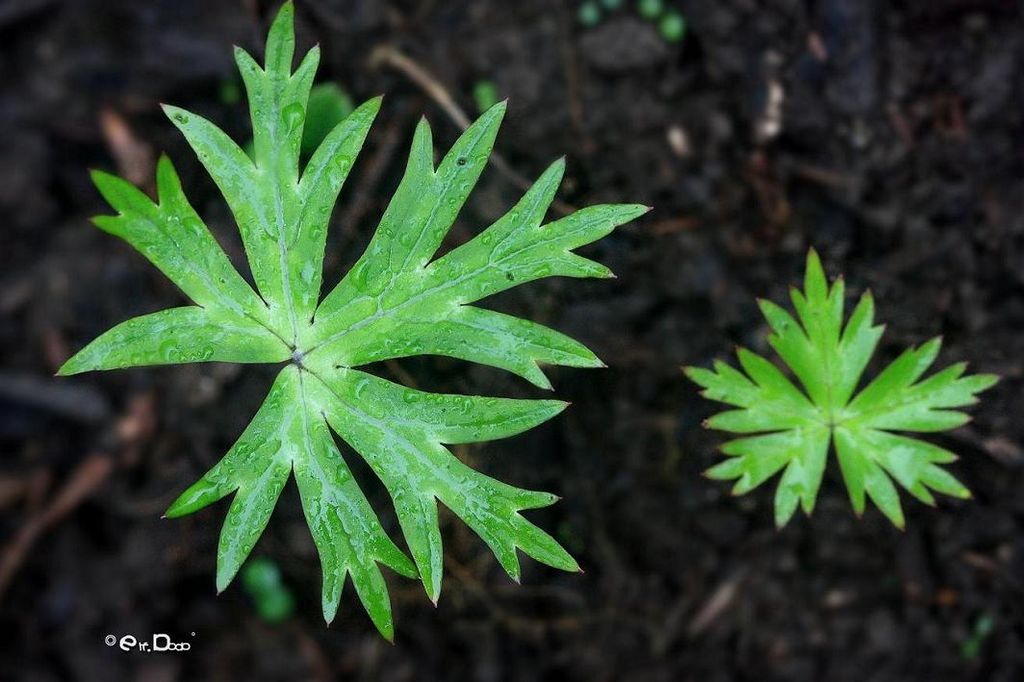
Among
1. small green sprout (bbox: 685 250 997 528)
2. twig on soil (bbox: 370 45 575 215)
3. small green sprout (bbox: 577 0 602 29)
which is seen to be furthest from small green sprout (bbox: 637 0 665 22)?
small green sprout (bbox: 685 250 997 528)

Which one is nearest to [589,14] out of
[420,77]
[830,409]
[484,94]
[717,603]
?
[484,94]

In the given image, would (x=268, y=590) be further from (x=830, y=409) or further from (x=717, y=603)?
(x=830, y=409)

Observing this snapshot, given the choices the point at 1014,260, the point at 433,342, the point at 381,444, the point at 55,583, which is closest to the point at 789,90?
the point at 1014,260

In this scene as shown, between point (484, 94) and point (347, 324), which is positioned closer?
point (347, 324)

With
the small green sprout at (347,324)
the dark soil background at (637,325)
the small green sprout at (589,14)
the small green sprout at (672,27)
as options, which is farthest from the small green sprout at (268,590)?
the small green sprout at (672,27)

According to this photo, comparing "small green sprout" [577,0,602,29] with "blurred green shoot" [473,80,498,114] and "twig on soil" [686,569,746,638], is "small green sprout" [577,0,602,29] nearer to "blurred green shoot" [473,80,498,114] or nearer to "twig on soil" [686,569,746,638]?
"blurred green shoot" [473,80,498,114]

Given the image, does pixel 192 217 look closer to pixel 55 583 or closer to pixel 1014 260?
pixel 55 583

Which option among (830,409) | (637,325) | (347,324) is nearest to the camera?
(347,324)
